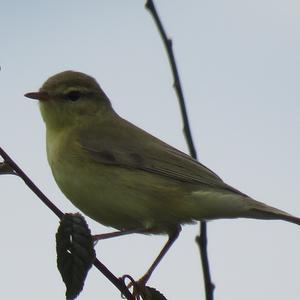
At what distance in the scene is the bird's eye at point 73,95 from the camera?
5.27 m

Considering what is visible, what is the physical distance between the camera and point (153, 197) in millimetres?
4492

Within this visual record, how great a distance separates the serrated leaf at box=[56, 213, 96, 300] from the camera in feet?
8.84

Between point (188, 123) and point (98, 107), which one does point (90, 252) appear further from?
point (98, 107)

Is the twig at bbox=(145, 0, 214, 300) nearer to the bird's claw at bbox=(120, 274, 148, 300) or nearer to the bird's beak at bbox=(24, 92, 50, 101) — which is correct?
the bird's claw at bbox=(120, 274, 148, 300)

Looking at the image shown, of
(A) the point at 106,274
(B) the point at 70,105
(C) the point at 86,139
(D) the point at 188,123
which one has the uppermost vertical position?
(B) the point at 70,105

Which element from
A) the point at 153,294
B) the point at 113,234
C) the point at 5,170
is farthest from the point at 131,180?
the point at 5,170

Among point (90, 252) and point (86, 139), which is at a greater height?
point (86, 139)

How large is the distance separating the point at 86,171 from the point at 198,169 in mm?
808

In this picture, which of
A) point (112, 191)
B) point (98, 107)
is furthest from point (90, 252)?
point (98, 107)

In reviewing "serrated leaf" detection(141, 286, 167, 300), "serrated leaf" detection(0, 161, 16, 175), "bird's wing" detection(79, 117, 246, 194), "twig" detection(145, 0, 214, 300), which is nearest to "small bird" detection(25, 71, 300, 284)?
"bird's wing" detection(79, 117, 246, 194)

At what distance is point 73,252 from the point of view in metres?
2.74

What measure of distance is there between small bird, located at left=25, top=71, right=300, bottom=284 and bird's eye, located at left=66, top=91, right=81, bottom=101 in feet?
0.09

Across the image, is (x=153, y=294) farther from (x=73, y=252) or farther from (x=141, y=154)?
(x=141, y=154)

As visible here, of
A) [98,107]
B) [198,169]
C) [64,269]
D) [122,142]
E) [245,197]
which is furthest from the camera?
[98,107]
